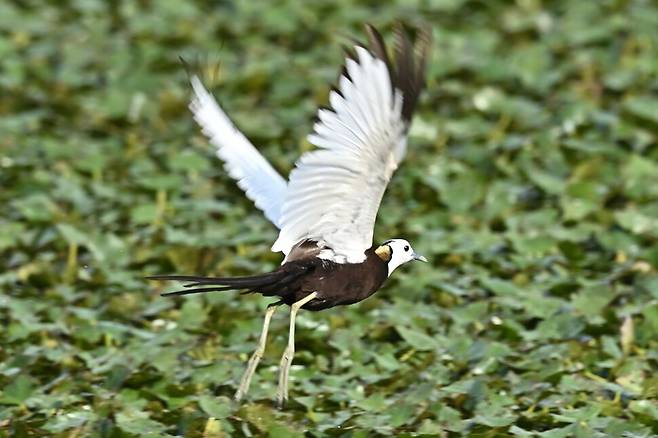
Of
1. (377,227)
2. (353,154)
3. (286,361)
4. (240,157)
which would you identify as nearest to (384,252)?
(286,361)

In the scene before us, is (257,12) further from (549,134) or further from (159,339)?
(159,339)

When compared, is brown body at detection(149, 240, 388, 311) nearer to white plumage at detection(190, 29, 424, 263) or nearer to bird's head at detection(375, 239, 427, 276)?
white plumage at detection(190, 29, 424, 263)

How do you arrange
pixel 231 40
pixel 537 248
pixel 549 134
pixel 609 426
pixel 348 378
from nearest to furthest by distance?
1. pixel 609 426
2. pixel 348 378
3. pixel 537 248
4. pixel 549 134
5. pixel 231 40

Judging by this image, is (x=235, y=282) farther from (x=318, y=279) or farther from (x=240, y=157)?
(x=240, y=157)

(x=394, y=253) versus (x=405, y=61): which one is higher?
(x=405, y=61)

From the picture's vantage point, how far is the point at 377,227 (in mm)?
7906

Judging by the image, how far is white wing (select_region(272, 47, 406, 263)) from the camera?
5148 mm

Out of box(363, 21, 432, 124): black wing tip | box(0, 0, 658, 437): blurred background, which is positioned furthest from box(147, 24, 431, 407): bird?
box(0, 0, 658, 437): blurred background

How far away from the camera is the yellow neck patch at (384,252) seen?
6.11m

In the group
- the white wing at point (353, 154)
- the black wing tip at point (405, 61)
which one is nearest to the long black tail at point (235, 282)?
the white wing at point (353, 154)

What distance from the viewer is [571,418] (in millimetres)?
5652

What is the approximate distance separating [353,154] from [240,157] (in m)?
1.18

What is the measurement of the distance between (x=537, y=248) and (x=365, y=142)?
2.41 meters

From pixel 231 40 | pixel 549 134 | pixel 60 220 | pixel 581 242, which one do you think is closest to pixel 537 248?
pixel 581 242
